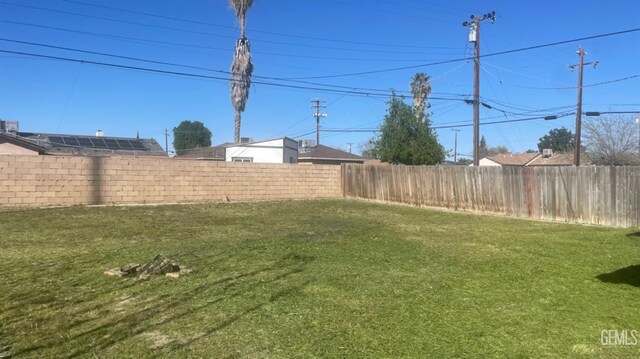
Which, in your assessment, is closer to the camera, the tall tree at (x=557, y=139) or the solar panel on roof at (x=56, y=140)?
the solar panel on roof at (x=56, y=140)

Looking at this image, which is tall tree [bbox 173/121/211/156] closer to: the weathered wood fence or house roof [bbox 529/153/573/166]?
Answer: house roof [bbox 529/153/573/166]

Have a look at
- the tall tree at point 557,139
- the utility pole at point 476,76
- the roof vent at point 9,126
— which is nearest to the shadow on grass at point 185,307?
the utility pole at point 476,76

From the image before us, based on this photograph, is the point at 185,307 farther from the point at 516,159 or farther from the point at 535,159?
the point at 516,159

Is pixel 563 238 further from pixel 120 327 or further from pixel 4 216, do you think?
pixel 4 216

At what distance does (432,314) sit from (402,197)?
15.7 m

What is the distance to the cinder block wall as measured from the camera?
50.5 ft

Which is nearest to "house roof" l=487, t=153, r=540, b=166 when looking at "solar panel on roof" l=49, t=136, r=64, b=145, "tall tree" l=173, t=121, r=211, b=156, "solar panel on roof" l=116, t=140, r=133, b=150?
"solar panel on roof" l=116, t=140, r=133, b=150

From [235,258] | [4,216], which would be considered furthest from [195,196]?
[235,258]

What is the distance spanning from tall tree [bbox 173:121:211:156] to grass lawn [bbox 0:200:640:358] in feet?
262

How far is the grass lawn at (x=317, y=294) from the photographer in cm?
412

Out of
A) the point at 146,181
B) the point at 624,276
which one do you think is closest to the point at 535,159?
the point at 146,181

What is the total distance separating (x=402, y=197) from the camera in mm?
20500

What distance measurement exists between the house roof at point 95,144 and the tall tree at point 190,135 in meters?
48.9

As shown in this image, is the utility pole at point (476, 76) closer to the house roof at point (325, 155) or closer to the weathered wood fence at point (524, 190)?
the weathered wood fence at point (524, 190)
